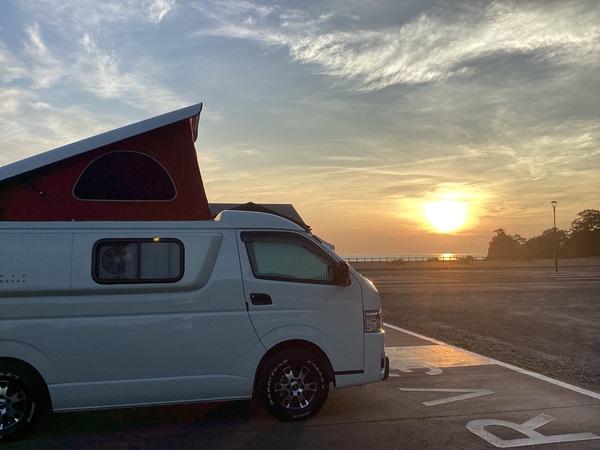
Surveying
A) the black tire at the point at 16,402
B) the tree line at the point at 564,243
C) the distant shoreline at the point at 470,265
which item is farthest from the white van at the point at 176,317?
the tree line at the point at 564,243

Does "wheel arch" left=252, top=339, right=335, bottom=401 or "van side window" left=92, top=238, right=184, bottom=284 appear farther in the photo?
"wheel arch" left=252, top=339, right=335, bottom=401

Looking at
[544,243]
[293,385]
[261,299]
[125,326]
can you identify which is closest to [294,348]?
[293,385]

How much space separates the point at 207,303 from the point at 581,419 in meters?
4.27

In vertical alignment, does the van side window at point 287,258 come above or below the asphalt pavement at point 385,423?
above

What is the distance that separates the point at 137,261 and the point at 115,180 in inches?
58.7

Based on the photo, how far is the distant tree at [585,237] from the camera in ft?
347

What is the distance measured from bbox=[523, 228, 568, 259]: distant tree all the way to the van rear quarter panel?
113 meters

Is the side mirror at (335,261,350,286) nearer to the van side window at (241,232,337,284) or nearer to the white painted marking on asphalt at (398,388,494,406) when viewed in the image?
the van side window at (241,232,337,284)

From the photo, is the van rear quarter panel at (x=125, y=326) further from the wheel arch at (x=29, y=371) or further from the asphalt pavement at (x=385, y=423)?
the asphalt pavement at (x=385, y=423)

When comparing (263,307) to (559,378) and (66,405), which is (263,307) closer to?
(66,405)

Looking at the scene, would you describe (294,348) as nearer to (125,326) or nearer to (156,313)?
(156,313)

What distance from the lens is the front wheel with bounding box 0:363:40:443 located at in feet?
17.6

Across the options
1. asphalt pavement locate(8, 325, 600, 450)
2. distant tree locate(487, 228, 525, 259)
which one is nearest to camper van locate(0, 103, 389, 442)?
asphalt pavement locate(8, 325, 600, 450)

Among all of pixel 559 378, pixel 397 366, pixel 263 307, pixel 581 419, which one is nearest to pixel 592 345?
pixel 559 378
